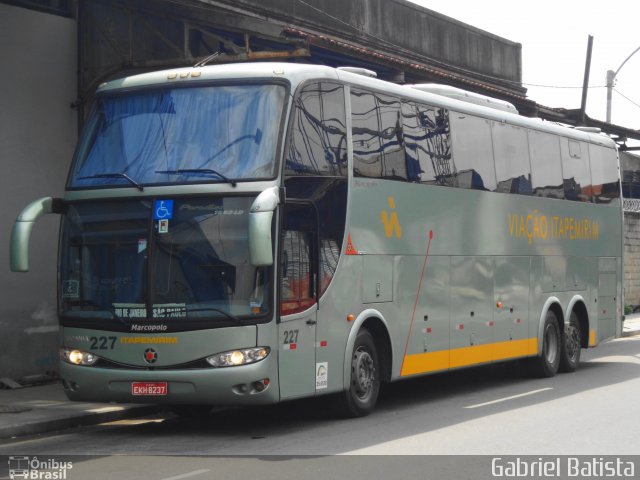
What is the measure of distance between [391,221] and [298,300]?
239 centimetres

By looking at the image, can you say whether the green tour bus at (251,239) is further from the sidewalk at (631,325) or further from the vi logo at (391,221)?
the sidewalk at (631,325)

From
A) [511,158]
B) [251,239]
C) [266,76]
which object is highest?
[266,76]

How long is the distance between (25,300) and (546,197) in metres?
8.36

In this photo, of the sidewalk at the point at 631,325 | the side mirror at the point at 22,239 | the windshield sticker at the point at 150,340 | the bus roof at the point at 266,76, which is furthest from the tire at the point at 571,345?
the side mirror at the point at 22,239

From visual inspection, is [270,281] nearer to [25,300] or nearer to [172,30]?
[25,300]

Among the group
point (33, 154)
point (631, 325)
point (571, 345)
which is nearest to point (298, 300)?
point (33, 154)

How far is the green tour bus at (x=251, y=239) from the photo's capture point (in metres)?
11.4

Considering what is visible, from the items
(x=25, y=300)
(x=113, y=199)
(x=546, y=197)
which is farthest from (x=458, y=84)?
(x=113, y=199)

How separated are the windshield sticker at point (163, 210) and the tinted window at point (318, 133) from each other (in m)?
1.25

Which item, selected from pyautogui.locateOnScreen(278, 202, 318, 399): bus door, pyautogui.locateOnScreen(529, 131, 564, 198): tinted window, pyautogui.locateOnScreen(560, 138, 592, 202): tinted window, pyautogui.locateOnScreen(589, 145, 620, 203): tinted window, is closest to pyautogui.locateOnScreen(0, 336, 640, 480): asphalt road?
pyautogui.locateOnScreen(278, 202, 318, 399): bus door

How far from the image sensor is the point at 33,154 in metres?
16.8

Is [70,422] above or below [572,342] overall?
below

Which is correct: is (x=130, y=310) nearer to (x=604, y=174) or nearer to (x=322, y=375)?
(x=322, y=375)

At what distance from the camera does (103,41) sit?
1758 centimetres
